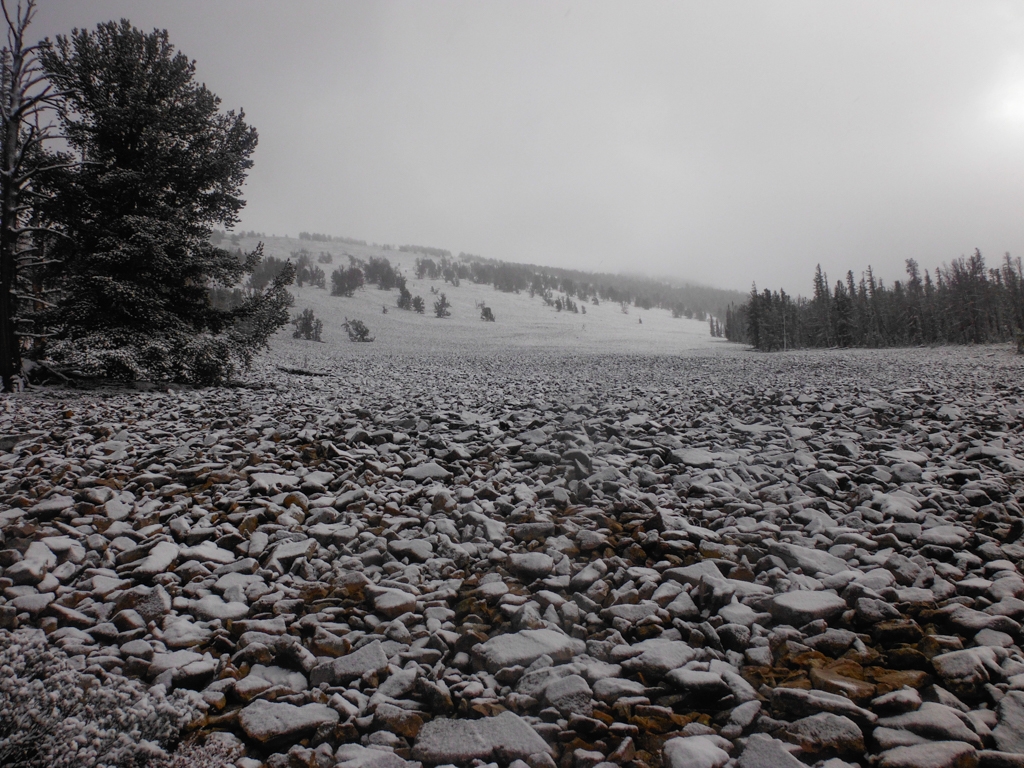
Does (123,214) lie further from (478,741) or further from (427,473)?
(478,741)

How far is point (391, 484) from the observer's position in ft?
17.5

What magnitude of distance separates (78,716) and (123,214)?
519 inches

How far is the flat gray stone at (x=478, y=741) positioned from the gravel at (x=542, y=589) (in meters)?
0.01

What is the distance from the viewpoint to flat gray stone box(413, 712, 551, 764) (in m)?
2.01

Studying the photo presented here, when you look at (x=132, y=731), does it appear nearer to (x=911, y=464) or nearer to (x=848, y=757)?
(x=848, y=757)

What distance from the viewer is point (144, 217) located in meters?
10.4

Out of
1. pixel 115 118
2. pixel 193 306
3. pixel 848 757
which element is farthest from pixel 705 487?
pixel 115 118

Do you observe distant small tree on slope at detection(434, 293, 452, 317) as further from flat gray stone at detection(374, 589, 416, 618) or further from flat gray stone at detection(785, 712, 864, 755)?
flat gray stone at detection(785, 712, 864, 755)

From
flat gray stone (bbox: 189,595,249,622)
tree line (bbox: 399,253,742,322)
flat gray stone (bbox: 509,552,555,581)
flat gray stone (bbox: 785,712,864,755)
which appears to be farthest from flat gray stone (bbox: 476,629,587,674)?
tree line (bbox: 399,253,742,322)

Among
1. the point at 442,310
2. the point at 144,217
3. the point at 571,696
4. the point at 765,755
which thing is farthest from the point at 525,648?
the point at 442,310

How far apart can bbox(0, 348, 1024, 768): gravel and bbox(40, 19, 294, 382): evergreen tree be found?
14.8ft

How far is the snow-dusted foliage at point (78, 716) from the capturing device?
1812 mm

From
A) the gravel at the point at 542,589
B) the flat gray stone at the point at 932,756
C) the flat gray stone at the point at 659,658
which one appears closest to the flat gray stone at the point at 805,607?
the gravel at the point at 542,589

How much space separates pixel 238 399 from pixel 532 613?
920 centimetres
